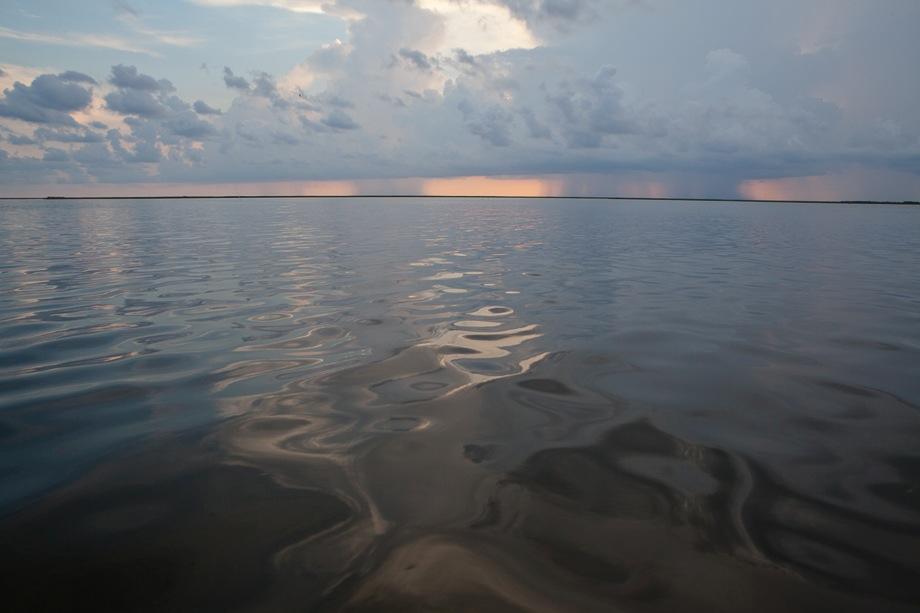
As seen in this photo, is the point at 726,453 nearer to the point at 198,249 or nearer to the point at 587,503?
the point at 587,503

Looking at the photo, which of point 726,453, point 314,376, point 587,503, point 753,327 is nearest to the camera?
point 587,503

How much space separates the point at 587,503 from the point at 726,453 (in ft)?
5.27

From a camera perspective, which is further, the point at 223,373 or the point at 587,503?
the point at 223,373

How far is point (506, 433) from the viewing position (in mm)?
5148

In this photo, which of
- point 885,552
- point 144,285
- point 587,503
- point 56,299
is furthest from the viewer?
point 144,285

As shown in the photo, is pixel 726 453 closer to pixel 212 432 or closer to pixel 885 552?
pixel 885 552

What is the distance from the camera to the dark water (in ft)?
10.1

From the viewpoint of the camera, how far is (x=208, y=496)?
4.02 metres

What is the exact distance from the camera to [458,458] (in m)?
4.62

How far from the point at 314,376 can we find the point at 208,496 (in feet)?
9.14

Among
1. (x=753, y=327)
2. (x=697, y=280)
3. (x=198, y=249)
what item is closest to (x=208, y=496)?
(x=753, y=327)

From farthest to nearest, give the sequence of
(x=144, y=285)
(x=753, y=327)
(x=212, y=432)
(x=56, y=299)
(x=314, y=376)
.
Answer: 1. (x=144, y=285)
2. (x=56, y=299)
3. (x=753, y=327)
4. (x=314, y=376)
5. (x=212, y=432)

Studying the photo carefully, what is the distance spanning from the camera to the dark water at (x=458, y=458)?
309 cm

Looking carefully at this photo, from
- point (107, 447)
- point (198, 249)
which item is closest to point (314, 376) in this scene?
point (107, 447)
